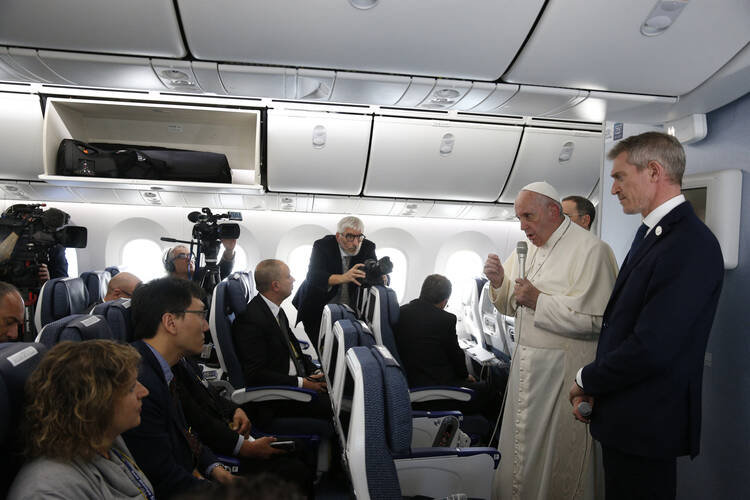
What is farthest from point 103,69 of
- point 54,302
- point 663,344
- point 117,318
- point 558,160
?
point 558,160

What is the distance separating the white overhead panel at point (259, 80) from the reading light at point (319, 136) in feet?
9.70

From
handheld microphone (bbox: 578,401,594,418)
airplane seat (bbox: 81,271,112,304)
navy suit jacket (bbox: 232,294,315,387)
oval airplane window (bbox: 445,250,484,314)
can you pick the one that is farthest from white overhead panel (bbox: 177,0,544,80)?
oval airplane window (bbox: 445,250,484,314)

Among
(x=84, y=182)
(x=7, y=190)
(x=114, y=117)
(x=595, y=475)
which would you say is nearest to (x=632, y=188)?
(x=595, y=475)

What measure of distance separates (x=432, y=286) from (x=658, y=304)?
8.04ft

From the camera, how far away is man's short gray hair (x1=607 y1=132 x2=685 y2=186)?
6.38ft

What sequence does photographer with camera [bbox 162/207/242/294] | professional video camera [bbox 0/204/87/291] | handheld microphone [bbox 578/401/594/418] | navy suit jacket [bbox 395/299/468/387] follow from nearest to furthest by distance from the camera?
1. handheld microphone [bbox 578/401/594/418]
2. navy suit jacket [bbox 395/299/468/387]
3. professional video camera [bbox 0/204/87/291]
4. photographer with camera [bbox 162/207/242/294]

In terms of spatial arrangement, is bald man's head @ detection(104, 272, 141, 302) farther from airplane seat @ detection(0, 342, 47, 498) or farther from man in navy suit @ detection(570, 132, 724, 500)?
man in navy suit @ detection(570, 132, 724, 500)

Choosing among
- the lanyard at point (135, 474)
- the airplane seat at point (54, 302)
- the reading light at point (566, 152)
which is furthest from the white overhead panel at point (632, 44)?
the reading light at point (566, 152)

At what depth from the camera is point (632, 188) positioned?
202 centimetres

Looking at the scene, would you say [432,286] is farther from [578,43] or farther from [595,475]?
[578,43]

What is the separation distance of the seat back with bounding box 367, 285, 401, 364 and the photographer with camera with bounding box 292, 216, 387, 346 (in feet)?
2.32

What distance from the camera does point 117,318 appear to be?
8.30 ft

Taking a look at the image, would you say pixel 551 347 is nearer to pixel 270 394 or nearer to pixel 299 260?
pixel 270 394

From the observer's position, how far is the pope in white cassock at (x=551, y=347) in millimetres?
2537
